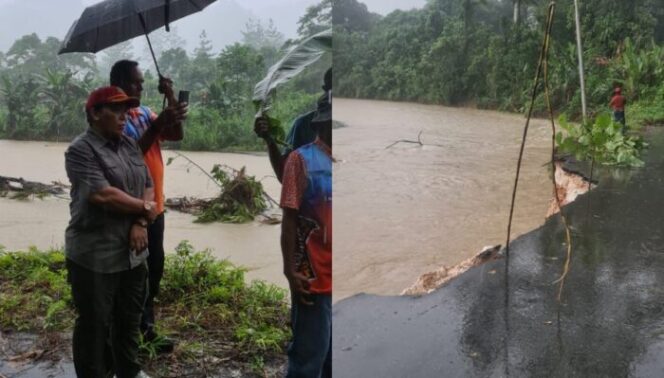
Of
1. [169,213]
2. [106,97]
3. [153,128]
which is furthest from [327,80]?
[169,213]

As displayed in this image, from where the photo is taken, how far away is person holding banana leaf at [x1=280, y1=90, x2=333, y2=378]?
4.29 ft

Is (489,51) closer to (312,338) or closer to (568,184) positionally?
(312,338)

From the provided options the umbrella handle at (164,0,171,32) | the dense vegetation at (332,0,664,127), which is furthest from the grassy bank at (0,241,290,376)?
the umbrella handle at (164,0,171,32)

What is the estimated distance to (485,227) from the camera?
329 cm

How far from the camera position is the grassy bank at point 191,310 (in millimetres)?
2248

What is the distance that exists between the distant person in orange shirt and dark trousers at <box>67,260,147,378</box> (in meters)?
4.17

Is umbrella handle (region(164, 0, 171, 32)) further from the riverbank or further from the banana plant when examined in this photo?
the riverbank

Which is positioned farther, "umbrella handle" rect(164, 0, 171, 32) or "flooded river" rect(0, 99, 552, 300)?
"flooded river" rect(0, 99, 552, 300)

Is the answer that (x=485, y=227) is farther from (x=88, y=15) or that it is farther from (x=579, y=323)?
(x=88, y=15)

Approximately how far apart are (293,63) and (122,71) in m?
0.81

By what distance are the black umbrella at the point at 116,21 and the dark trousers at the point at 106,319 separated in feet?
2.30

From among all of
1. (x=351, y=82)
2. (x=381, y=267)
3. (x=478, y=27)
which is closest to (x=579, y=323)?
(x=381, y=267)

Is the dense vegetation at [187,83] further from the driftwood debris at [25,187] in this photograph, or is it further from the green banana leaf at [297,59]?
the driftwood debris at [25,187]

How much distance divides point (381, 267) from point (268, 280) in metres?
0.72
